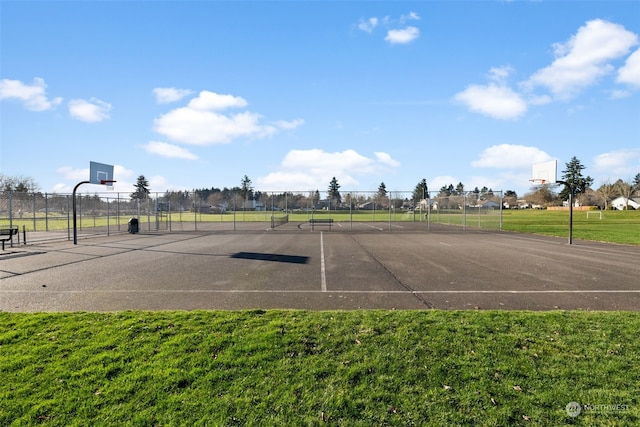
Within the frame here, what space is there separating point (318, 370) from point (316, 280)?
15.2 ft

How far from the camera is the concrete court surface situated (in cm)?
611

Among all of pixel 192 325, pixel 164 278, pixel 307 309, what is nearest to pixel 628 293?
pixel 307 309

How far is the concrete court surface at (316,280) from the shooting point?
6105mm

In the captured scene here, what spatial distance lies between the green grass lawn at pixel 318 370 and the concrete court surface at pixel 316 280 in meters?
1.22

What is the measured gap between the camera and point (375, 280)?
26.6 feet

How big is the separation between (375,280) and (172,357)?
531 cm

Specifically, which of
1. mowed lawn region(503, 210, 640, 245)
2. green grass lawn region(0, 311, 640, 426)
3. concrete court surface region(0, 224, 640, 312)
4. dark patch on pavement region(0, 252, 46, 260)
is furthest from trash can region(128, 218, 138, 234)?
mowed lawn region(503, 210, 640, 245)

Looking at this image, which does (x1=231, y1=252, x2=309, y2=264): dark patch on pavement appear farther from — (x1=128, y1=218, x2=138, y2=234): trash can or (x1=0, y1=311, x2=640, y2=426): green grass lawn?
(x1=128, y1=218, x2=138, y2=234): trash can

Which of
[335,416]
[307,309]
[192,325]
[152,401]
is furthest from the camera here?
[307,309]

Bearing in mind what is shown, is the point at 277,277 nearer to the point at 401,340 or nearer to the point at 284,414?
the point at 401,340

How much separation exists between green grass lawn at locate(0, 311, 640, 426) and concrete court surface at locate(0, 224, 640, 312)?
1.22m

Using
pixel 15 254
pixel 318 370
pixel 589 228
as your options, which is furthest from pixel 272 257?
pixel 589 228

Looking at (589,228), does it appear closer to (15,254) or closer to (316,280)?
(316,280)

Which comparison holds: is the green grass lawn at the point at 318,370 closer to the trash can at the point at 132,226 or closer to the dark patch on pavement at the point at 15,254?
the dark patch on pavement at the point at 15,254
